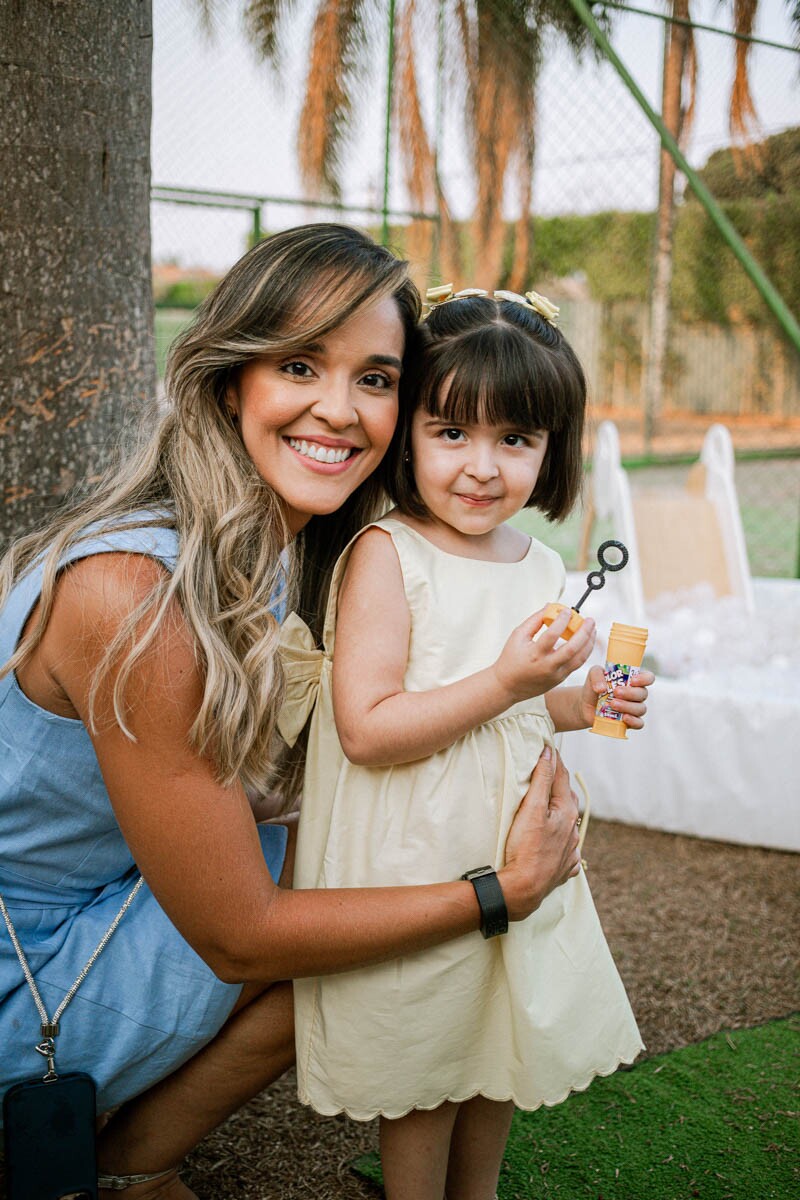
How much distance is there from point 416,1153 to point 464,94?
10.6m

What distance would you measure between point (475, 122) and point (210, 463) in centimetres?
951

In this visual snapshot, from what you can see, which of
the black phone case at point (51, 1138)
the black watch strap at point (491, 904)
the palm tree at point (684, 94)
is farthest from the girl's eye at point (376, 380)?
the palm tree at point (684, 94)

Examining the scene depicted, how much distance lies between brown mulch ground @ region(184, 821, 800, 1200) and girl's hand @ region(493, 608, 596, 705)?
1.01m

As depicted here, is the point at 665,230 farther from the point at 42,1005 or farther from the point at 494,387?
the point at 42,1005

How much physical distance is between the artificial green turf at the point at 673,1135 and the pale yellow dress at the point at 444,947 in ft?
1.24

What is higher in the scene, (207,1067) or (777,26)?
(777,26)

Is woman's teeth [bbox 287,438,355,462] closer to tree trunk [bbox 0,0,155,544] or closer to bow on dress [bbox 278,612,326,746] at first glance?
bow on dress [bbox 278,612,326,746]

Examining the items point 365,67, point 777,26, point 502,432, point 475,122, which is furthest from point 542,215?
point 502,432

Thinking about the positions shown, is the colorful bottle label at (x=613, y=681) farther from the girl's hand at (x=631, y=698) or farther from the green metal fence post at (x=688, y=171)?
the green metal fence post at (x=688, y=171)

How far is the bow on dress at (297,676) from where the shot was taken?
1728 millimetres

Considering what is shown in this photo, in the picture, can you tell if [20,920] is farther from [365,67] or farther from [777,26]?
[365,67]

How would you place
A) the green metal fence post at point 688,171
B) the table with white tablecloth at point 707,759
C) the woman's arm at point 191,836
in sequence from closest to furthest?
1. the woman's arm at point 191,836
2. the table with white tablecloth at point 707,759
3. the green metal fence post at point 688,171

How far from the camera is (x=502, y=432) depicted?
169cm

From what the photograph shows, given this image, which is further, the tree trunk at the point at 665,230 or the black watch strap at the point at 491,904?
the tree trunk at the point at 665,230
